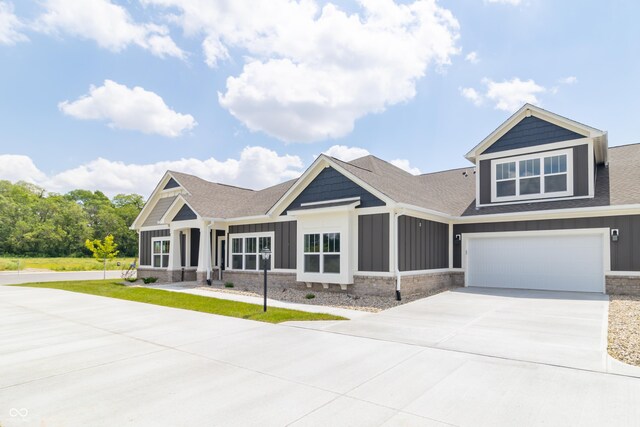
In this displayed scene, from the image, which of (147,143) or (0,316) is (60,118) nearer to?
(147,143)

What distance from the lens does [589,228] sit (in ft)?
41.3

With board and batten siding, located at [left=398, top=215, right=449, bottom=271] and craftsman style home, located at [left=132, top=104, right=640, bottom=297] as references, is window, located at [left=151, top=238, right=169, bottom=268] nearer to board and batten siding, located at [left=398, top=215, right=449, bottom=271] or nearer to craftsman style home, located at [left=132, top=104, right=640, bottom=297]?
craftsman style home, located at [left=132, top=104, right=640, bottom=297]

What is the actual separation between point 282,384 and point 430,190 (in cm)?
1406

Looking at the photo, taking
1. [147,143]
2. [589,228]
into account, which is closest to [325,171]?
[589,228]

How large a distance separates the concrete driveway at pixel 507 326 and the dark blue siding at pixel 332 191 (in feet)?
12.5

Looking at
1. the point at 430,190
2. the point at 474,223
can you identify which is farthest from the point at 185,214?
the point at 474,223

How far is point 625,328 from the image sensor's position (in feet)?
25.0

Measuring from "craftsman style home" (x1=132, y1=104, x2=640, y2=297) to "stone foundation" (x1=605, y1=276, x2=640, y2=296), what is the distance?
0.11 feet

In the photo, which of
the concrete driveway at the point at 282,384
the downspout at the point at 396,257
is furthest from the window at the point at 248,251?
the concrete driveway at the point at 282,384

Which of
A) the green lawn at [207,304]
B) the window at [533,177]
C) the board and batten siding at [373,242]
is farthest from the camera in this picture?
the window at [533,177]

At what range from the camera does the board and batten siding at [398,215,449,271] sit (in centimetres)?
1237

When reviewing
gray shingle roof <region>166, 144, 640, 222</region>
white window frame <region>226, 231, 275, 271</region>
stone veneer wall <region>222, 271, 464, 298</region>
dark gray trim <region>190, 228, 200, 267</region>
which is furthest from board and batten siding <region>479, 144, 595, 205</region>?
dark gray trim <region>190, 228, 200, 267</region>

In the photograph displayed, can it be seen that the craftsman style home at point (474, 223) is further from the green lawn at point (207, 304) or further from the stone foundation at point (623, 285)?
the green lawn at point (207, 304)

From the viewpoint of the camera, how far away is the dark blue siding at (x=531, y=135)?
1394cm
